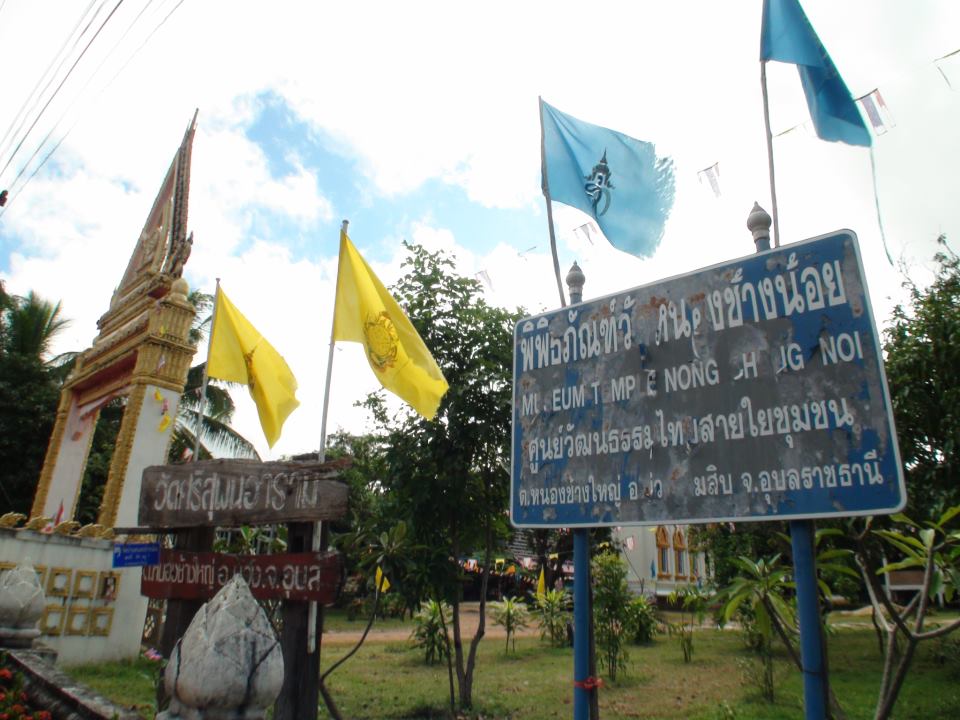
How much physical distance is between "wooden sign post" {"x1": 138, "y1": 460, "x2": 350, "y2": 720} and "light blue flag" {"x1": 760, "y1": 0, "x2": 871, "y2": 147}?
152 inches

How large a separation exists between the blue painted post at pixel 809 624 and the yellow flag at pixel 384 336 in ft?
10.2

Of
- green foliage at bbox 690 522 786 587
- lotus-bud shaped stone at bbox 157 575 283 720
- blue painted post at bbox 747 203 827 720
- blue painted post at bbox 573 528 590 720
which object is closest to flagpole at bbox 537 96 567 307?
blue painted post at bbox 573 528 590 720

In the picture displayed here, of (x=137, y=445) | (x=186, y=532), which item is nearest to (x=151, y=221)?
(x=137, y=445)

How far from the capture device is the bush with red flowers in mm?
4828

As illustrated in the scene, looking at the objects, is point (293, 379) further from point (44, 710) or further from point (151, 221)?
point (151, 221)

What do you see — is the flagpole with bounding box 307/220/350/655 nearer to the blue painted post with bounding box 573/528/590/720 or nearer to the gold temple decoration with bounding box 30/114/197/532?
the blue painted post with bounding box 573/528/590/720

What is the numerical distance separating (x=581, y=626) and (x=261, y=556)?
2.12m

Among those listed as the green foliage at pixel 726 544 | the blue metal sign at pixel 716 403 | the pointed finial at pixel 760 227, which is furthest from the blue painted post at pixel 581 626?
the green foliage at pixel 726 544

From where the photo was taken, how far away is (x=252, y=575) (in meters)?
4.35

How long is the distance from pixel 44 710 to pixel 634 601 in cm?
1044

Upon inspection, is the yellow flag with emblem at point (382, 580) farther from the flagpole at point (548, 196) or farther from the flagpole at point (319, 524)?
the flagpole at point (548, 196)

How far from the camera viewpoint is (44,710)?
5.07m

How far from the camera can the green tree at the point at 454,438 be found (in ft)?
25.5

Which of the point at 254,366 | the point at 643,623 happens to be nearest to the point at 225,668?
the point at 254,366
